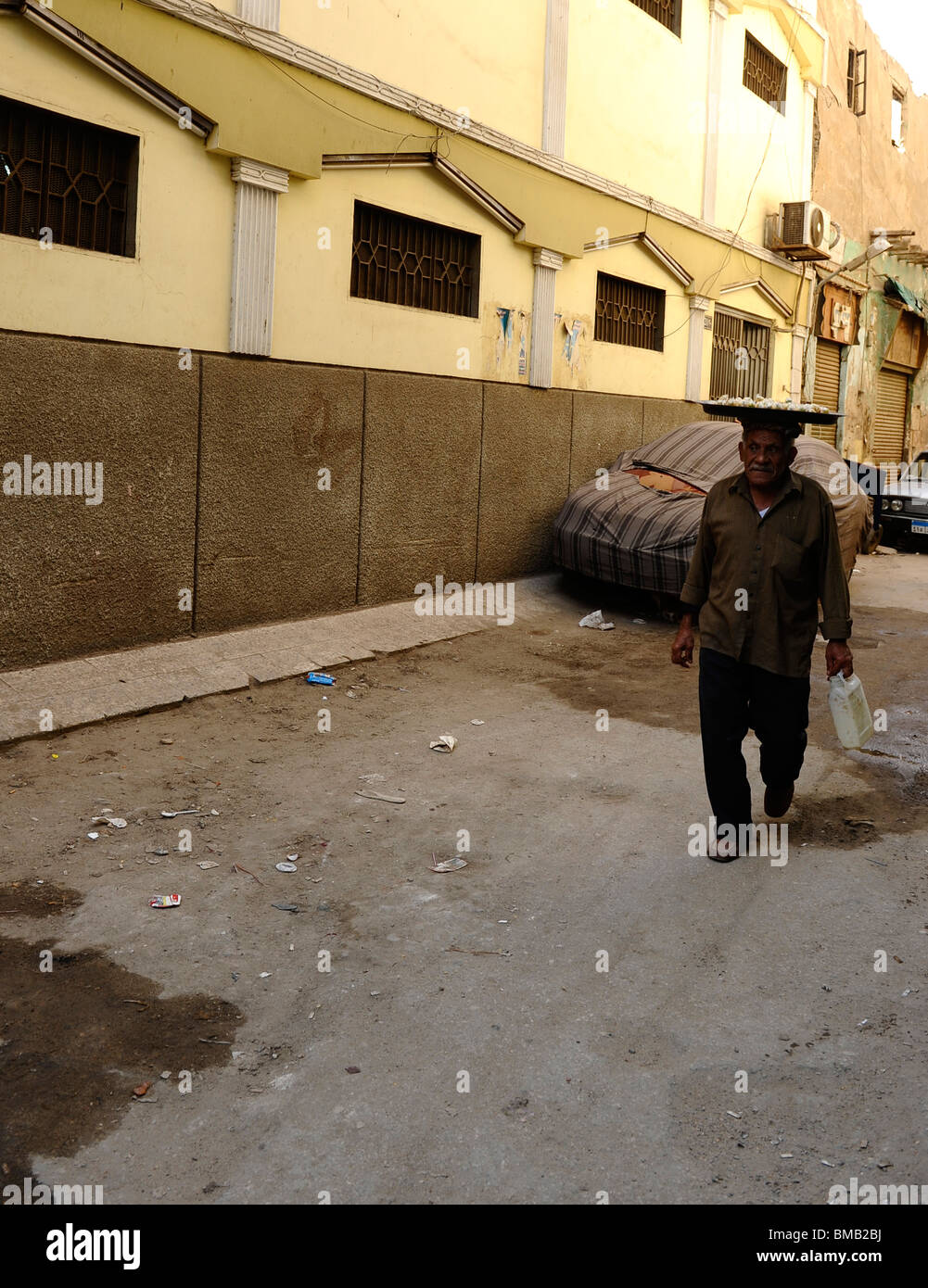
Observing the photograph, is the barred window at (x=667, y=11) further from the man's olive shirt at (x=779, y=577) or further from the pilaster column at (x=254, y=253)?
the man's olive shirt at (x=779, y=577)

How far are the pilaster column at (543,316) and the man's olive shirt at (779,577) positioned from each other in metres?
6.33

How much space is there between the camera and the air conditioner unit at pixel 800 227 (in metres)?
15.0

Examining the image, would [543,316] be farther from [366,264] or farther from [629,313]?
[366,264]

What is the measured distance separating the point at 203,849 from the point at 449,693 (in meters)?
2.88

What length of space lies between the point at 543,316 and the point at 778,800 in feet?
22.7

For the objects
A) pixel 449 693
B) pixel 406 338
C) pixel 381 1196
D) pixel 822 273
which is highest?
pixel 822 273

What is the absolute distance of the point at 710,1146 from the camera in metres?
2.72

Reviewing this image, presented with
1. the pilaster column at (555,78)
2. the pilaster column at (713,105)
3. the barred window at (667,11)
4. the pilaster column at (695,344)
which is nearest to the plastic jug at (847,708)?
the pilaster column at (555,78)

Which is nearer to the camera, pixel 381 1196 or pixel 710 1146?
pixel 381 1196

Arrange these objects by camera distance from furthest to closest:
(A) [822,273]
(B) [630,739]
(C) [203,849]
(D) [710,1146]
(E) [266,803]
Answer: (A) [822,273] → (B) [630,739] → (E) [266,803] → (C) [203,849] → (D) [710,1146]

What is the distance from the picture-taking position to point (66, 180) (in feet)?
21.4

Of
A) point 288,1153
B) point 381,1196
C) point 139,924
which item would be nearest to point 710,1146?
point 381,1196

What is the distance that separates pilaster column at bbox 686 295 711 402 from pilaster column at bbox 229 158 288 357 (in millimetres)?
6921

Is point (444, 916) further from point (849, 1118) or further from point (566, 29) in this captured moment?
point (566, 29)
